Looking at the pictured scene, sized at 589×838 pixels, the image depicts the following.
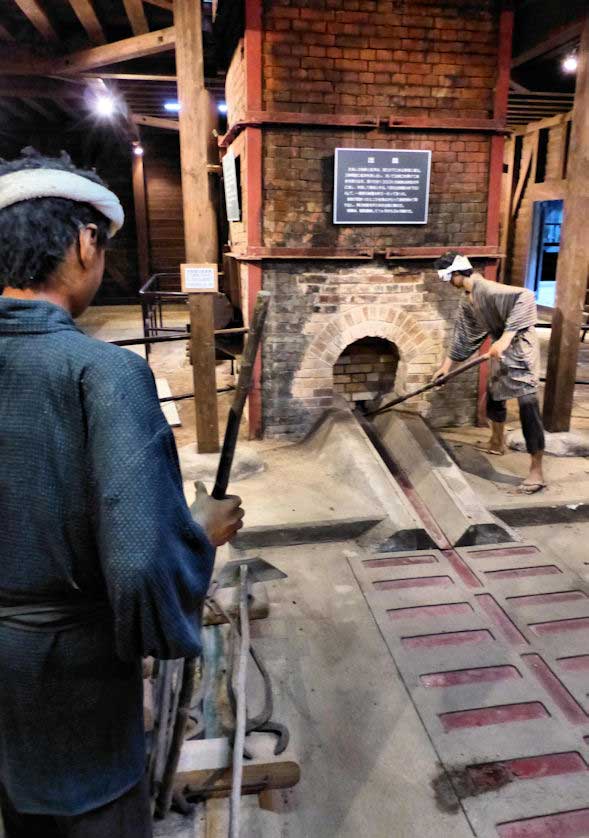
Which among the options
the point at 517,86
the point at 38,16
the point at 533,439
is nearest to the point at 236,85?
the point at 38,16

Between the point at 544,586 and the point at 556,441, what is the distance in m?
2.22

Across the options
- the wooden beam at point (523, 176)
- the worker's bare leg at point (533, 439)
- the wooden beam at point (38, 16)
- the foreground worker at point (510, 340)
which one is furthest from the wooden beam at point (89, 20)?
the wooden beam at point (523, 176)

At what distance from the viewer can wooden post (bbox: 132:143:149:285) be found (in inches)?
579

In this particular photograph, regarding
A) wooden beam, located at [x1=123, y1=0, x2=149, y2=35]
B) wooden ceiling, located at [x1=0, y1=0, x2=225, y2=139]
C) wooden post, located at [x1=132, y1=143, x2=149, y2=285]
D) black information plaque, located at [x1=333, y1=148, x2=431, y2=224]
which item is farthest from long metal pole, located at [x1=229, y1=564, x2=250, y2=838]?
wooden post, located at [x1=132, y1=143, x2=149, y2=285]

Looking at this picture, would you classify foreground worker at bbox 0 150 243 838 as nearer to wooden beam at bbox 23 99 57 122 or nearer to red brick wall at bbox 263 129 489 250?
red brick wall at bbox 263 129 489 250

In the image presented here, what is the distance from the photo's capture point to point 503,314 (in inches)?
202

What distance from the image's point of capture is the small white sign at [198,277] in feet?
16.3

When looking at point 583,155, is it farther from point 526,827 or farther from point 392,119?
point 526,827

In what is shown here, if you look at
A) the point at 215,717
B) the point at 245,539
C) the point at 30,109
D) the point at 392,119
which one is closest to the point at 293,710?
the point at 215,717

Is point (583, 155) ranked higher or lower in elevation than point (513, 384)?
higher

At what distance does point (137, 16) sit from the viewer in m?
6.55

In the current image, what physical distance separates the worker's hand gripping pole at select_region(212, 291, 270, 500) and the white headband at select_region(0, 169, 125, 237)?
0.41 m

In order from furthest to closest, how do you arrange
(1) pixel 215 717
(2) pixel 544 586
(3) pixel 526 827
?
1. (2) pixel 544 586
2. (1) pixel 215 717
3. (3) pixel 526 827

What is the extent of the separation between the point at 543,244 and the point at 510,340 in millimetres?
11229
